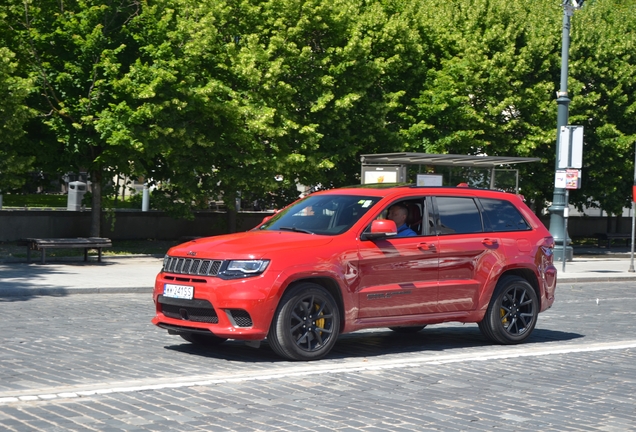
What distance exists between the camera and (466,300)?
11.4 meters

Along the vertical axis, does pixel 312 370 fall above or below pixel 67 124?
below

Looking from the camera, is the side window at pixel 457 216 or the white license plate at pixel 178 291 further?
the side window at pixel 457 216

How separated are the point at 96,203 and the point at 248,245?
20.4 m

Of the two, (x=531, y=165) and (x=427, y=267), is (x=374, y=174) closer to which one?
(x=531, y=165)

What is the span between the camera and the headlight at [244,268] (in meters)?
9.79

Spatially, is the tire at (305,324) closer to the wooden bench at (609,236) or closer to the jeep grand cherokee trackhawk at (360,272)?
the jeep grand cherokee trackhawk at (360,272)

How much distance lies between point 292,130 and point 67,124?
252 inches

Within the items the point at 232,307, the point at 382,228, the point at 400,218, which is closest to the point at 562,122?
the point at 400,218

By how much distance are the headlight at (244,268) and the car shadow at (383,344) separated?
34.9 inches

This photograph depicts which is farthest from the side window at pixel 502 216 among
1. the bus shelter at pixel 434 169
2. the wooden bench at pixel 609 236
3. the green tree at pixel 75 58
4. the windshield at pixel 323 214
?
the wooden bench at pixel 609 236

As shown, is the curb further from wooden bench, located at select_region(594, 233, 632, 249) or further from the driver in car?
wooden bench, located at select_region(594, 233, 632, 249)

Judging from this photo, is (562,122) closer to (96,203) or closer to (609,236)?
(96,203)

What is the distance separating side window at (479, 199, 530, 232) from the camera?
11867mm

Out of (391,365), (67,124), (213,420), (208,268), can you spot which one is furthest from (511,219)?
(67,124)
